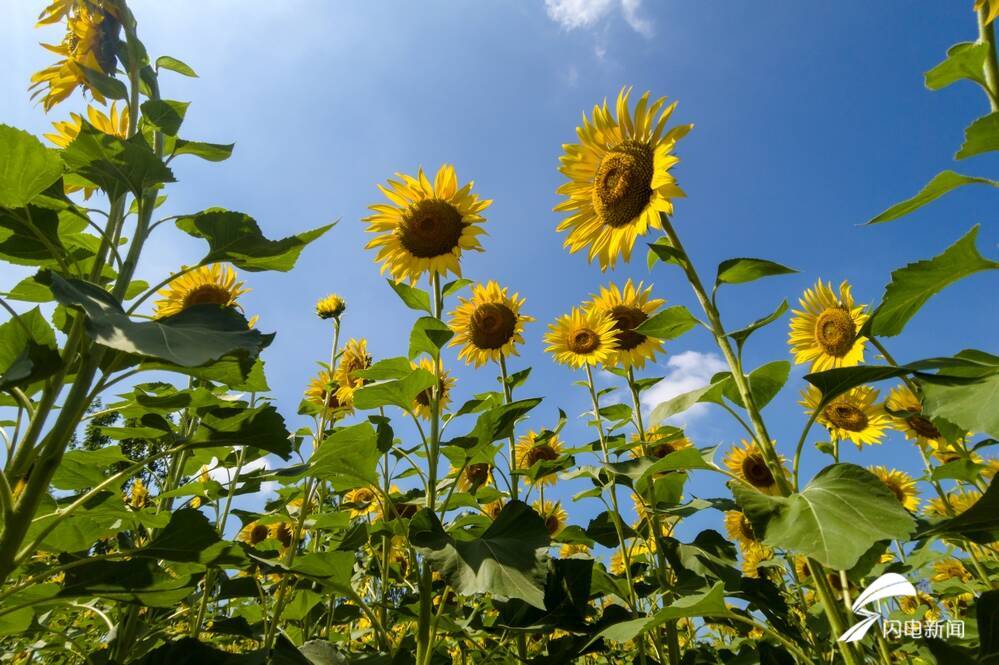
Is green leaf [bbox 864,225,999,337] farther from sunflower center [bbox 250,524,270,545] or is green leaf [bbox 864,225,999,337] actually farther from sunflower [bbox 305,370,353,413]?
sunflower center [bbox 250,524,270,545]

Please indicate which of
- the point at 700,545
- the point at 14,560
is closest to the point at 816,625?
the point at 700,545

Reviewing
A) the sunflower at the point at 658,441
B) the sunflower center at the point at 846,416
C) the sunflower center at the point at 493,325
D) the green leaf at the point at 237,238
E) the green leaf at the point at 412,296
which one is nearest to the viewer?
the green leaf at the point at 237,238

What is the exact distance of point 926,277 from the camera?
1.54 meters

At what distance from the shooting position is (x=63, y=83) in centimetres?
226

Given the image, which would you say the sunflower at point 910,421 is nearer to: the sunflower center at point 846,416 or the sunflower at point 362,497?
the sunflower center at point 846,416

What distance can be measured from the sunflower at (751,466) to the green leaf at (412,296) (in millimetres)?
2460

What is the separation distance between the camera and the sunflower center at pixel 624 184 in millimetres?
2244

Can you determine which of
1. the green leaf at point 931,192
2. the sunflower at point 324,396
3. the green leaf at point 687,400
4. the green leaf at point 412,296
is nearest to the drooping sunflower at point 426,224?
the green leaf at point 412,296

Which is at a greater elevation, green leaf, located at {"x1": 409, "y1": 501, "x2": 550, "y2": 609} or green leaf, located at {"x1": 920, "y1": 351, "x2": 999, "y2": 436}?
green leaf, located at {"x1": 920, "y1": 351, "x2": 999, "y2": 436}

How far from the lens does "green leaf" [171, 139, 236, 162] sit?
201 centimetres

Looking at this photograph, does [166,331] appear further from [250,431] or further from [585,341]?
[585,341]

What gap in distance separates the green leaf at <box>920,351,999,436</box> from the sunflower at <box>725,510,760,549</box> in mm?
3284

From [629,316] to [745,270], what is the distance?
92.7 inches

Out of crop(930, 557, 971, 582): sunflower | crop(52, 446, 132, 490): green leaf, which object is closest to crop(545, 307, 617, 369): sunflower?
crop(52, 446, 132, 490): green leaf
